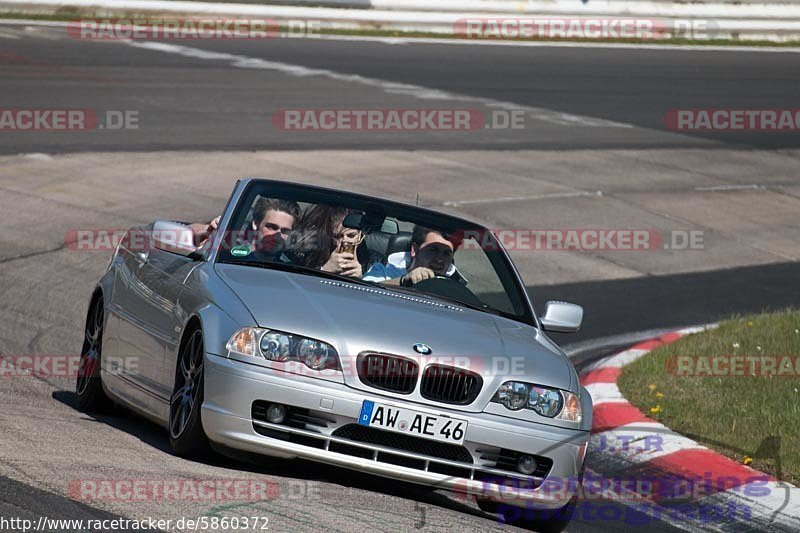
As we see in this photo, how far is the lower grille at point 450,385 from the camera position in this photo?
251 inches

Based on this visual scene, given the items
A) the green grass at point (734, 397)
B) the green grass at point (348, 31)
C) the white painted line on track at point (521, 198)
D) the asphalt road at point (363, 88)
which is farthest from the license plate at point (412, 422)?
the green grass at point (348, 31)

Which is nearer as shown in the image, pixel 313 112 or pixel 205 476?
pixel 205 476

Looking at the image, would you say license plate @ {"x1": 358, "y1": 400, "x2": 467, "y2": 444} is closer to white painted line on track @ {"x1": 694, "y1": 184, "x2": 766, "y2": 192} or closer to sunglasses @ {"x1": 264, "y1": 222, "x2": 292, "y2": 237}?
sunglasses @ {"x1": 264, "y1": 222, "x2": 292, "y2": 237}

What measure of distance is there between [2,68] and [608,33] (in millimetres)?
15265

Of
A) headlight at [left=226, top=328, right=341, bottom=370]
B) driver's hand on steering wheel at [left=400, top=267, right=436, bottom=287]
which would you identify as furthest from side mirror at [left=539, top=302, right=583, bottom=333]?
headlight at [left=226, top=328, right=341, bottom=370]

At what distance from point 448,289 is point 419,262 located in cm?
22

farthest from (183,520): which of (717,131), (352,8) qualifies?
(352,8)

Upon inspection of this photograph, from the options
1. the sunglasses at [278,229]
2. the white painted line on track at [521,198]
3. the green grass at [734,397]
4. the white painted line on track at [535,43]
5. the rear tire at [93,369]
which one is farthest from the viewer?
the white painted line on track at [535,43]

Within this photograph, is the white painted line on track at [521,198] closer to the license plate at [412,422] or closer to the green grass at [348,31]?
the license plate at [412,422]

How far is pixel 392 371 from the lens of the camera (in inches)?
250

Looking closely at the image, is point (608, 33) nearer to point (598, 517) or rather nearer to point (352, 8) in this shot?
point (352, 8)

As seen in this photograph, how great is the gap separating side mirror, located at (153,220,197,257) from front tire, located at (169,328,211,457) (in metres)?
0.77

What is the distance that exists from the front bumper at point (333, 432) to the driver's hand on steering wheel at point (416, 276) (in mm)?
1252

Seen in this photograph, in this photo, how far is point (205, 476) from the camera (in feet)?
20.2
